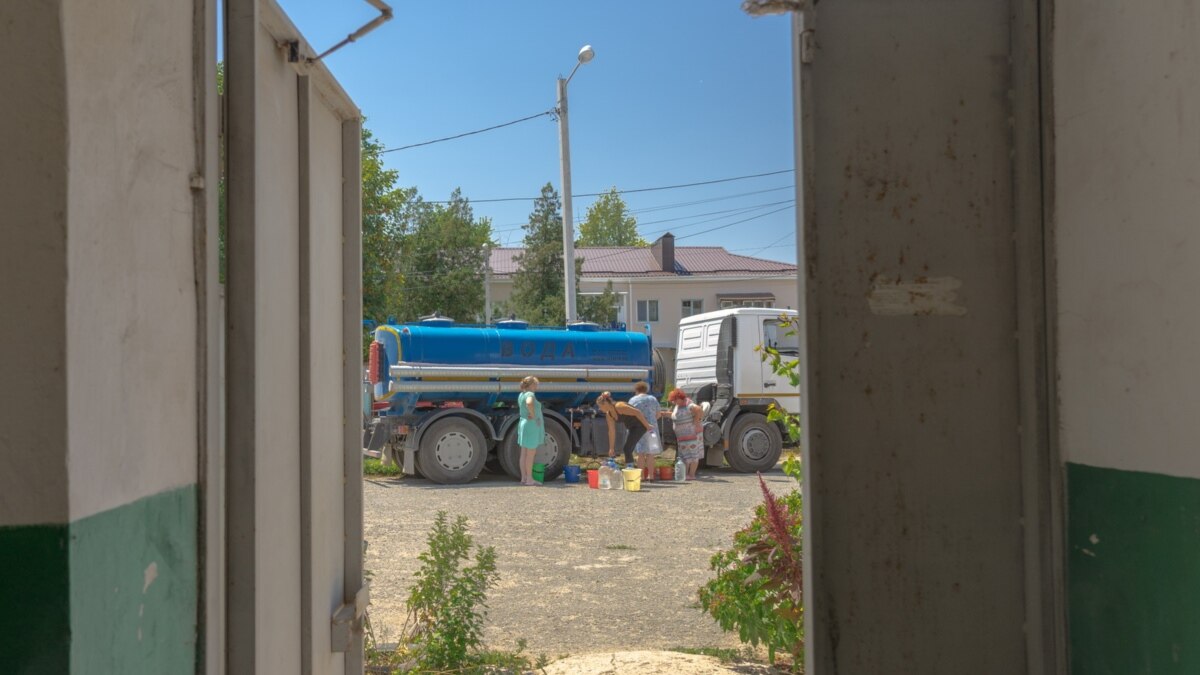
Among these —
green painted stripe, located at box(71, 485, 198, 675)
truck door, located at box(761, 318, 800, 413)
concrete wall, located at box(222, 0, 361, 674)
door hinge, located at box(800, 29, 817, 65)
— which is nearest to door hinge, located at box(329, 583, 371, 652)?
concrete wall, located at box(222, 0, 361, 674)

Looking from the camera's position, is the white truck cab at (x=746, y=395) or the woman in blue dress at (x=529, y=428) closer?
the woman in blue dress at (x=529, y=428)

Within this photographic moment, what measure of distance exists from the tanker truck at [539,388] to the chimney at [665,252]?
27.2 metres

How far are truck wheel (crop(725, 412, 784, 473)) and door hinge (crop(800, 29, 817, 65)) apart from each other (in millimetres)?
13675

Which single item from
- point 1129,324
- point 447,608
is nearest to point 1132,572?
point 1129,324

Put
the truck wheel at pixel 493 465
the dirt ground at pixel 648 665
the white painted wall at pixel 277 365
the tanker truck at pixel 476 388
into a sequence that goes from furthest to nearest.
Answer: the truck wheel at pixel 493 465 < the tanker truck at pixel 476 388 < the dirt ground at pixel 648 665 < the white painted wall at pixel 277 365

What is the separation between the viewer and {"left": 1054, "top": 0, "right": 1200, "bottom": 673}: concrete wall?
2092mm

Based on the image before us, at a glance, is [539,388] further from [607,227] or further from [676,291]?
[607,227]

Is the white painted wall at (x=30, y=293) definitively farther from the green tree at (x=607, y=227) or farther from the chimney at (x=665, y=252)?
the green tree at (x=607, y=227)

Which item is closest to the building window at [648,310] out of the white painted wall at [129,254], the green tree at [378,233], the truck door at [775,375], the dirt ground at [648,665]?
the green tree at [378,233]

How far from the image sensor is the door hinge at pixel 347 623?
3715mm

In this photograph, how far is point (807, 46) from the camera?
8.97 feet

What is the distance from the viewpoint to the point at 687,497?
1294 cm

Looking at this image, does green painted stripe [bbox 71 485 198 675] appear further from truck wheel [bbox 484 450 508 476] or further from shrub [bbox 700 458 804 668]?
truck wheel [bbox 484 450 508 476]

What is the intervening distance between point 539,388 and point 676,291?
2806cm
